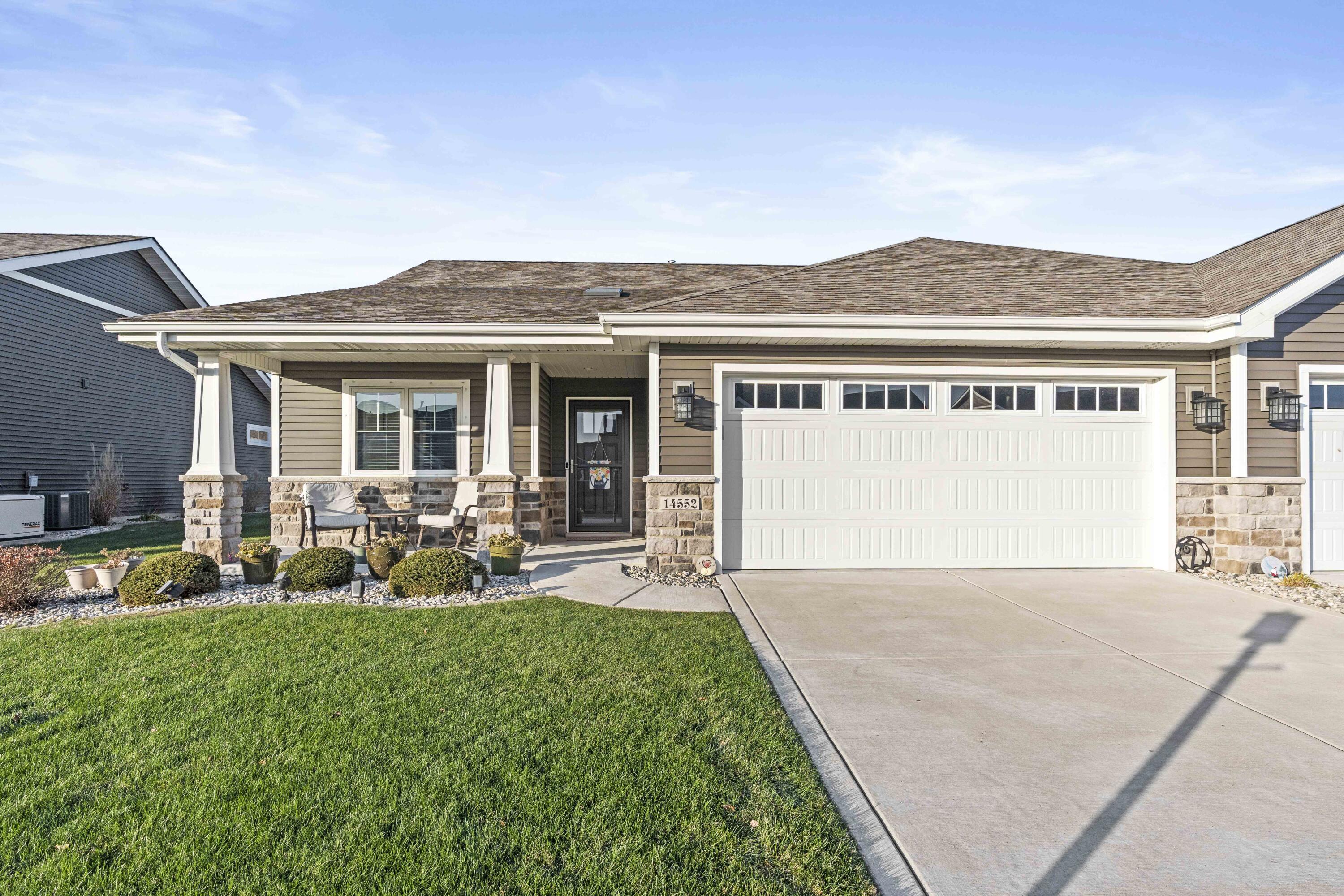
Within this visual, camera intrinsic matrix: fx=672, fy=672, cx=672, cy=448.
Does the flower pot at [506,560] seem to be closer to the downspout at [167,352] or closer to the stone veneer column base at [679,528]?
the stone veneer column base at [679,528]

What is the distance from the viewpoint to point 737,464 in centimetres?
735

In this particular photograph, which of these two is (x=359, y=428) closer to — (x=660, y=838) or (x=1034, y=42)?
(x=660, y=838)

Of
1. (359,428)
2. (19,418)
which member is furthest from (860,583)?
(19,418)

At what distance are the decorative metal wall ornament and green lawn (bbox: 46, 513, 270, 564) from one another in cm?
1221

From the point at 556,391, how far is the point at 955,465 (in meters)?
6.07

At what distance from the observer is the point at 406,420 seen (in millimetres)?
9648

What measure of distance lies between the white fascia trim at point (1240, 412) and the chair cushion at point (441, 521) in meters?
8.86

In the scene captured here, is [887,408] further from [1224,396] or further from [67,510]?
[67,510]

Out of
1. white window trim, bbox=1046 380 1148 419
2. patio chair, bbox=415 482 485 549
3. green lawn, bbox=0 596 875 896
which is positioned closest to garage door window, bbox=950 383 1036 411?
white window trim, bbox=1046 380 1148 419

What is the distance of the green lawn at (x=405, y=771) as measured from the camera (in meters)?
2.06

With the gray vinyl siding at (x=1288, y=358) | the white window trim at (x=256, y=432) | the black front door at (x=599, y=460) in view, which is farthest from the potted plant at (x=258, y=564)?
the white window trim at (x=256, y=432)

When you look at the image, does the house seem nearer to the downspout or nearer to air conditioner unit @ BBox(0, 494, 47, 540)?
the downspout

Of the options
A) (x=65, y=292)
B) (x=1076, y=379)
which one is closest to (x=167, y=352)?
(x=65, y=292)

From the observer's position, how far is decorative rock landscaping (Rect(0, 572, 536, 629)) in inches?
212
